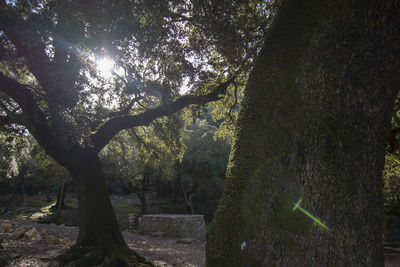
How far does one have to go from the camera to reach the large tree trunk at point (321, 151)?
1930 millimetres

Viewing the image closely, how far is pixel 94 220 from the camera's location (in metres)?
6.76

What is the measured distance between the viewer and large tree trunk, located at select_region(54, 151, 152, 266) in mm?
6461

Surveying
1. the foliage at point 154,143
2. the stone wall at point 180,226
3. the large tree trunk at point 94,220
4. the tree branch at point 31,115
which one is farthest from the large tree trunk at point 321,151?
the stone wall at point 180,226

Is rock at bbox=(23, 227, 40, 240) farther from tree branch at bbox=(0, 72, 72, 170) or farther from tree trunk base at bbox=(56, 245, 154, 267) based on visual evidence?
tree branch at bbox=(0, 72, 72, 170)

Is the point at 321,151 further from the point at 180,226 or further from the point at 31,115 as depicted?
the point at 180,226

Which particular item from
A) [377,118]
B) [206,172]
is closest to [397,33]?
[377,118]

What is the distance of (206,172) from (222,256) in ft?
63.4

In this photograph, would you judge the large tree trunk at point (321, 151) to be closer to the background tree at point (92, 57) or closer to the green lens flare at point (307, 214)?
the green lens flare at point (307, 214)

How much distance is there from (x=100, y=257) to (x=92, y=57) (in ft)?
16.1

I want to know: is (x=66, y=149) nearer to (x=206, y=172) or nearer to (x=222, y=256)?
(x=222, y=256)

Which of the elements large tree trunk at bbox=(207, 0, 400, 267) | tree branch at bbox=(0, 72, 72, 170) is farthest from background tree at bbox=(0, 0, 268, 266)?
large tree trunk at bbox=(207, 0, 400, 267)

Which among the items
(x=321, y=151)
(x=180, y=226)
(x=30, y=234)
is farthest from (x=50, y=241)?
(x=321, y=151)

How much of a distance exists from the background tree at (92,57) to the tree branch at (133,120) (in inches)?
1.1

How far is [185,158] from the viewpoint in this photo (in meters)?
21.5
